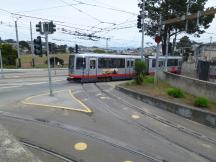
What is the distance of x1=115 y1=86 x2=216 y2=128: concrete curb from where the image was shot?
36.0 feet

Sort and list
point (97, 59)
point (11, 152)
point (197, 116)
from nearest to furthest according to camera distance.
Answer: point (11, 152), point (197, 116), point (97, 59)

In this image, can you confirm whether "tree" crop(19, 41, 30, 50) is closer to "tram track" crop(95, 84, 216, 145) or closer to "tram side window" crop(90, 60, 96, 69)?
"tram side window" crop(90, 60, 96, 69)

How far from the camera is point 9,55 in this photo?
5488 centimetres

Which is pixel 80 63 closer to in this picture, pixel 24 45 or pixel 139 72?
pixel 139 72

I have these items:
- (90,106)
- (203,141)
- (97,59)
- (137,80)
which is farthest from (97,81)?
(203,141)

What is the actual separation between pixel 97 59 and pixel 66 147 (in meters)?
18.1

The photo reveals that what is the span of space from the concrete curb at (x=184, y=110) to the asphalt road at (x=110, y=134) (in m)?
0.27

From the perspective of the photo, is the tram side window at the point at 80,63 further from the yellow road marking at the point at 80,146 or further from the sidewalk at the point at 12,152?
the yellow road marking at the point at 80,146

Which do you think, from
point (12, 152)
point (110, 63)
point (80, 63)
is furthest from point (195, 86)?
point (110, 63)

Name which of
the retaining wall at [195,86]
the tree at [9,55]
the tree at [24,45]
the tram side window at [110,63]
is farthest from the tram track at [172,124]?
the tree at [24,45]

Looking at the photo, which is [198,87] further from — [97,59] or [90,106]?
[97,59]

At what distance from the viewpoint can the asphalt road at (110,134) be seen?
7727 millimetres

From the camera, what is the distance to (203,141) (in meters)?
9.29

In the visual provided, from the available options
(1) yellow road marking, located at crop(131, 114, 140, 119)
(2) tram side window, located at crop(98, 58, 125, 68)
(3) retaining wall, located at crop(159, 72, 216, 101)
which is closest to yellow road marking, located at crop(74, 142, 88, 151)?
(1) yellow road marking, located at crop(131, 114, 140, 119)
